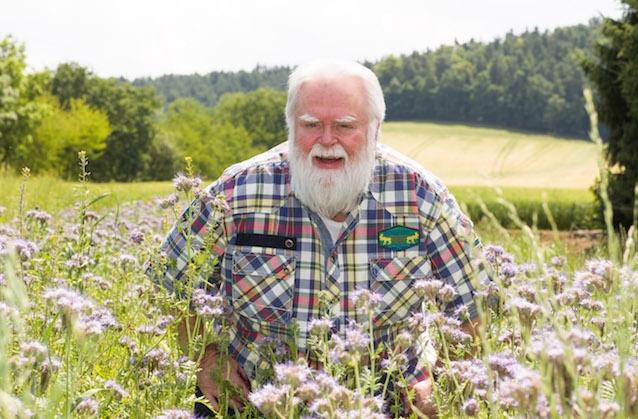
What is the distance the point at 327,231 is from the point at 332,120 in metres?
0.58

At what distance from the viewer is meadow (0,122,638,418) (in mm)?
1857

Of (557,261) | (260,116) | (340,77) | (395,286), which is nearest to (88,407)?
(395,286)

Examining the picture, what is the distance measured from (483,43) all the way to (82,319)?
122683 mm

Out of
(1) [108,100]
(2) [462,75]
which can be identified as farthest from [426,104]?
(1) [108,100]

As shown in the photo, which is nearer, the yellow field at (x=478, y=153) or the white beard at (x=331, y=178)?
the white beard at (x=331, y=178)

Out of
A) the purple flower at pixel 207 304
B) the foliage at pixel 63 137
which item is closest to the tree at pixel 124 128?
the foliage at pixel 63 137

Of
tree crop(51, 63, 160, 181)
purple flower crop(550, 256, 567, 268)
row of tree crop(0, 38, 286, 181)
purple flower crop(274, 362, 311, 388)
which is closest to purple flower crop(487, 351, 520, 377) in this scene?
purple flower crop(274, 362, 311, 388)

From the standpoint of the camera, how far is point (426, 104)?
104 m

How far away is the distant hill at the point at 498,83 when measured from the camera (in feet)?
305

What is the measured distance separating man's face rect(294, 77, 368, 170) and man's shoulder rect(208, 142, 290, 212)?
9.7 inches

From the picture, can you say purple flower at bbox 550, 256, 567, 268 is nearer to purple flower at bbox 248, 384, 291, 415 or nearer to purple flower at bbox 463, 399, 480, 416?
purple flower at bbox 463, 399, 480, 416

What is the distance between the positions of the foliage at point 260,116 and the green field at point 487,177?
14.5 meters

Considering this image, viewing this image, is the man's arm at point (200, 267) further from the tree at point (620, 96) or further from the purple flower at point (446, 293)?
the tree at point (620, 96)

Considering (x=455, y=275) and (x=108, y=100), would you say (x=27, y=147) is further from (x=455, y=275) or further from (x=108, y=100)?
(x=455, y=275)
